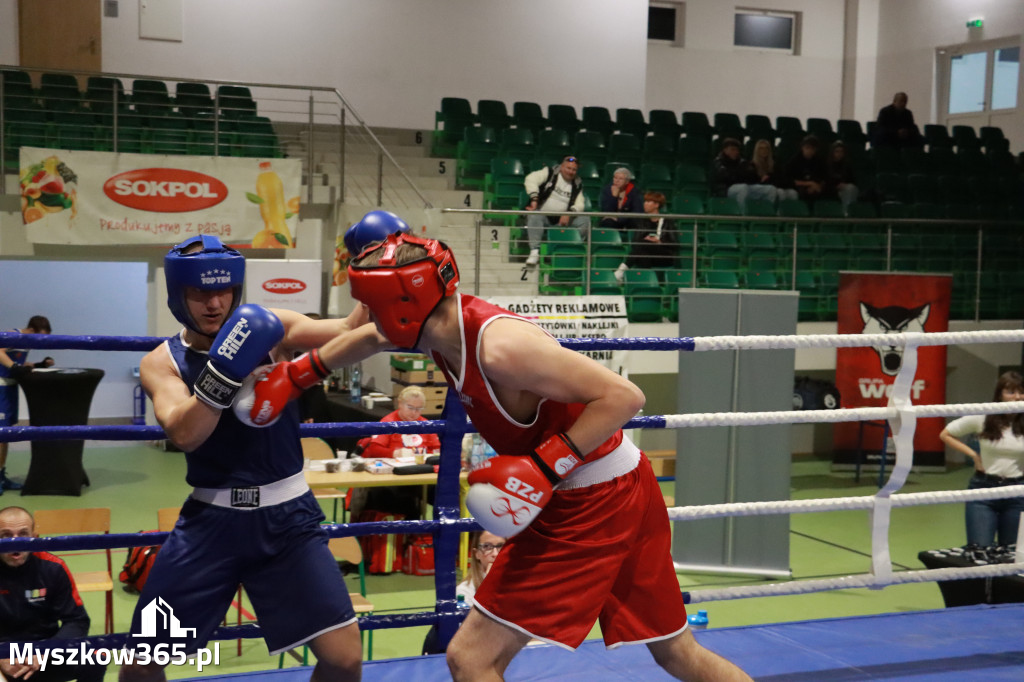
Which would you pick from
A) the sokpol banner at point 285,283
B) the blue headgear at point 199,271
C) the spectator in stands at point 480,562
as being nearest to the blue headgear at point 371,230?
the blue headgear at point 199,271

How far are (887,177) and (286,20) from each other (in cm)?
726

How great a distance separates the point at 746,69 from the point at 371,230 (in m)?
13.9

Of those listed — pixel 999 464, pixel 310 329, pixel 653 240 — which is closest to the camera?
pixel 310 329

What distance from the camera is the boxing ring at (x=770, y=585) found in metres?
2.54

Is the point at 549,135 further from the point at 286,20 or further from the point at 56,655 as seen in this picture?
the point at 56,655

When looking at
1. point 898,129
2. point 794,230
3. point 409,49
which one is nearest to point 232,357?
point 794,230

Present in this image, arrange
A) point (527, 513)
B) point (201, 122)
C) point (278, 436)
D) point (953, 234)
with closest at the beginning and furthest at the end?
point (527, 513) → point (278, 436) → point (201, 122) → point (953, 234)

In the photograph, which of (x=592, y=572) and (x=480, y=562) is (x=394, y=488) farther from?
(x=592, y=572)

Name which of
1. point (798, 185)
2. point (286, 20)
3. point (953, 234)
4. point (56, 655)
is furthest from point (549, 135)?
point (56, 655)

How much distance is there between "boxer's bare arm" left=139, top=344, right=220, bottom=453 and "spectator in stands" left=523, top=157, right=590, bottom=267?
23.7 feet

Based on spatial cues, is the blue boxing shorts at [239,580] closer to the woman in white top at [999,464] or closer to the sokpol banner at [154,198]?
the woman in white top at [999,464]

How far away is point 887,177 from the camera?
11.9 m

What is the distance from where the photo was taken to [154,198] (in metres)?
9.09

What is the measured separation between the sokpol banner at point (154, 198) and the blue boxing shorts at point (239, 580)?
7313 mm
